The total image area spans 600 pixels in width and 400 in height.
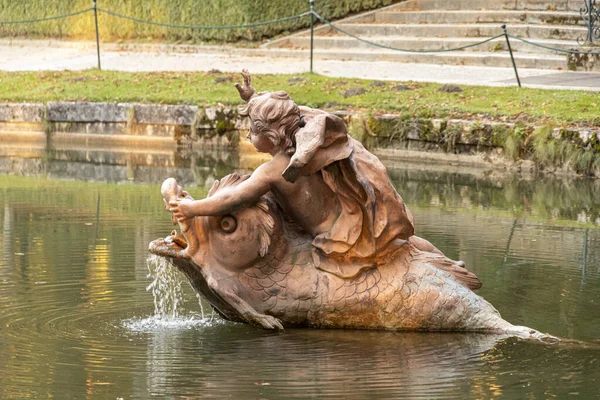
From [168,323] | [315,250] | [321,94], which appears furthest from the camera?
[321,94]

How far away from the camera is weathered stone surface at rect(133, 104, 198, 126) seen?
59.8 ft

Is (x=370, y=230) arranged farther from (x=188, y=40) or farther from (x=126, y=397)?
(x=188, y=40)

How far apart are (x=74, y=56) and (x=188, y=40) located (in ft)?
7.58

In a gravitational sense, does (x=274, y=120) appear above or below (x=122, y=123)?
above

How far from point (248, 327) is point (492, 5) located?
17.2m

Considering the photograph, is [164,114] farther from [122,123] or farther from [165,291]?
[165,291]

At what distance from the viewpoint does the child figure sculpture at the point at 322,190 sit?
23.6ft

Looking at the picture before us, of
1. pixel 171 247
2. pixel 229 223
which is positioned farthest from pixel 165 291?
pixel 229 223

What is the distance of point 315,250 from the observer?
7.55 meters

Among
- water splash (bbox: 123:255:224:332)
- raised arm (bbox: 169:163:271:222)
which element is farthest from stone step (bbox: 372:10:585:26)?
raised arm (bbox: 169:163:271:222)

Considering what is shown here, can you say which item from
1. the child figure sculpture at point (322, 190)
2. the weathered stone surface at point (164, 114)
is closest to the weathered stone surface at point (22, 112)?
the weathered stone surface at point (164, 114)

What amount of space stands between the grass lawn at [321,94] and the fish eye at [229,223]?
8.83m

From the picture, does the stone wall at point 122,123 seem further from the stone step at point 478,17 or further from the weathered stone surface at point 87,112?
the stone step at point 478,17

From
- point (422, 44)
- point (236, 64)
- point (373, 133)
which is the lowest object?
point (373, 133)
